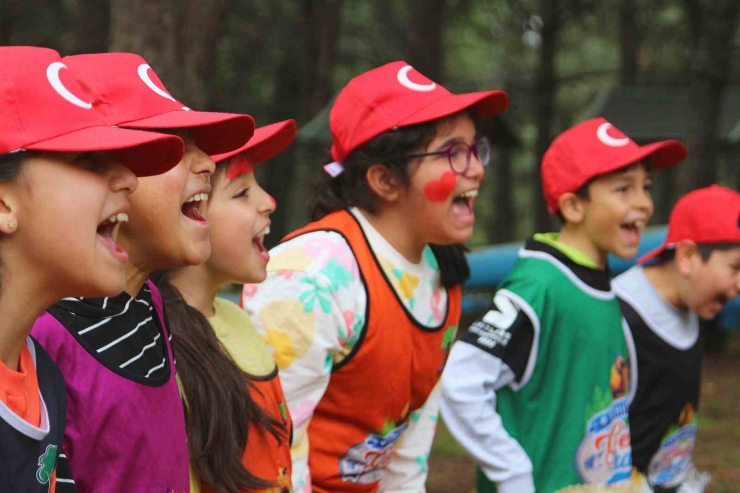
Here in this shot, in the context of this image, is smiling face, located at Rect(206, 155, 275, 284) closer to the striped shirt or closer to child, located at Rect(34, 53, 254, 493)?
child, located at Rect(34, 53, 254, 493)

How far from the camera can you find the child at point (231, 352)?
8.87ft

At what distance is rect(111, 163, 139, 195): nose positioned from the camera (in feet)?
6.48

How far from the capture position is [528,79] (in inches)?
706

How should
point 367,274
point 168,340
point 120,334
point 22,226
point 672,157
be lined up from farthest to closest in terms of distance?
point 672,157
point 367,274
point 168,340
point 120,334
point 22,226

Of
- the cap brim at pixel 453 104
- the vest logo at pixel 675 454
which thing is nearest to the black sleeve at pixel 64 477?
the cap brim at pixel 453 104

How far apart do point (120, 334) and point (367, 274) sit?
1373mm

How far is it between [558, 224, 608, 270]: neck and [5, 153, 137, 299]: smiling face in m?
2.78

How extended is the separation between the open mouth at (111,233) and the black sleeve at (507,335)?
2.11 metres

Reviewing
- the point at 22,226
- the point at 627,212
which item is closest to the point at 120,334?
the point at 22,226

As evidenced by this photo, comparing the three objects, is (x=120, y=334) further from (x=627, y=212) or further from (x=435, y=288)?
(x=627, y=212)

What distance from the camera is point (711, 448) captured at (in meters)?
8.64

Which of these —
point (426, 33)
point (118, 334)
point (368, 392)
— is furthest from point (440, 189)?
point (426, 33)

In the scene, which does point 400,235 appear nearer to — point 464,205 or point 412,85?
point 464,205

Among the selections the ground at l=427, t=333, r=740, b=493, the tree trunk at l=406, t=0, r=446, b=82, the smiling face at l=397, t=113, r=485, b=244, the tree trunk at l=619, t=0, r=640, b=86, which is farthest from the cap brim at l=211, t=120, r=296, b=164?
the tree trunk at l=619, t=0, r=640, b=86
